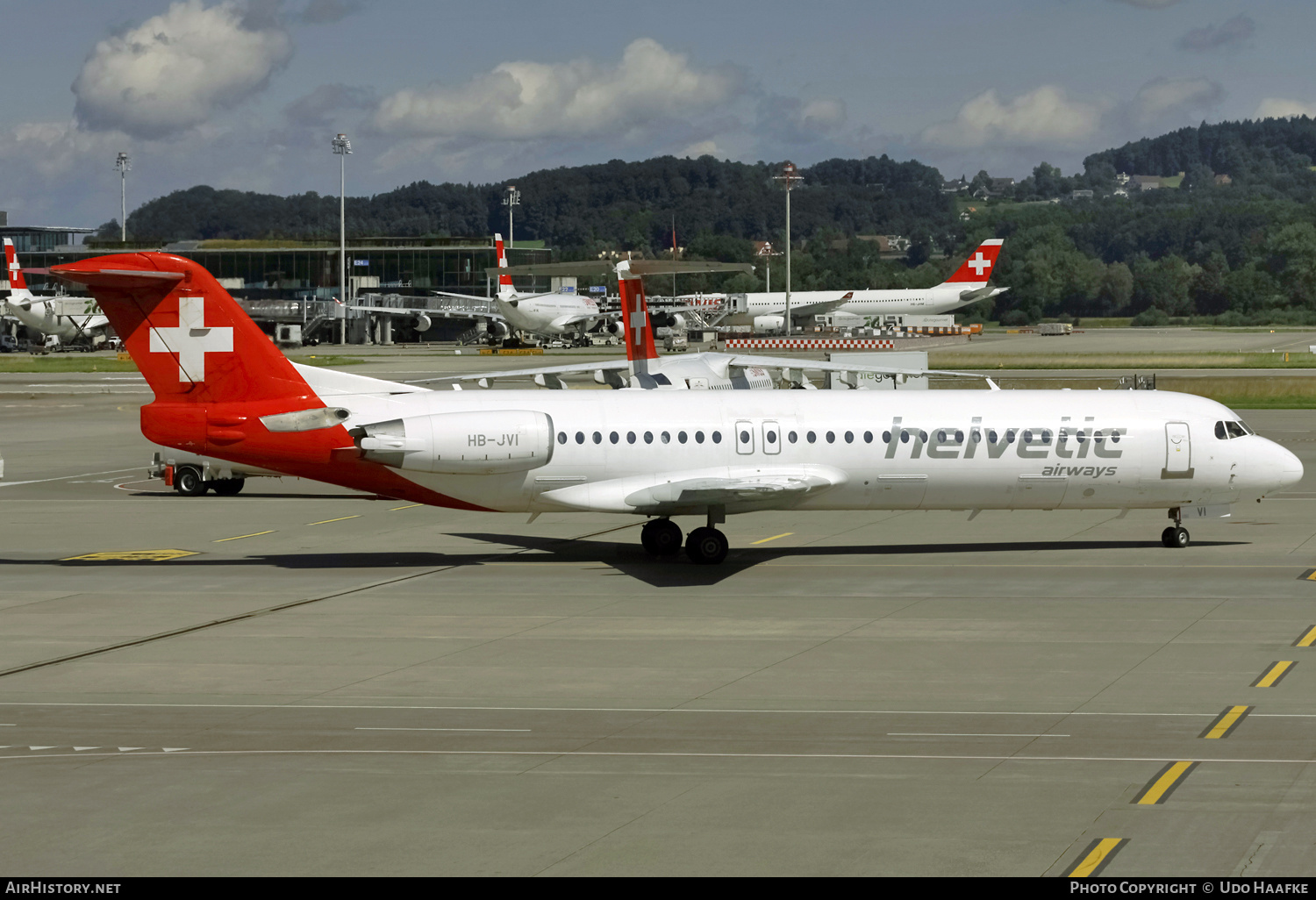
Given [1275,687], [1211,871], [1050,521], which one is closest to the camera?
[1211,871]

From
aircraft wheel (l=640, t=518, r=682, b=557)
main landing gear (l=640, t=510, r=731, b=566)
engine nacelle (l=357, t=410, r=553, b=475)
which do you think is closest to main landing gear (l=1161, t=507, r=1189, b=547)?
main landing gear (l=640, t=510, r=731, b=566)

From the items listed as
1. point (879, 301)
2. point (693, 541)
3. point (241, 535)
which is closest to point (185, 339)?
point (241, 535)

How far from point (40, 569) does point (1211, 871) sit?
2556cm

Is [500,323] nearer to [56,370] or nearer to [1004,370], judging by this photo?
[56,370]

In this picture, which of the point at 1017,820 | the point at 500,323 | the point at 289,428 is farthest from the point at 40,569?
the point at 500,323

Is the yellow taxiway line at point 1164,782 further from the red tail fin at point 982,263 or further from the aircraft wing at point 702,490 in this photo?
the red tail fin at point 982,263

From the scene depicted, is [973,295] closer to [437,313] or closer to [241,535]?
[437,313]

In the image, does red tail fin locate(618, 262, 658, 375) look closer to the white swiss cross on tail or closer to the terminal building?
the white swiss cross on tail

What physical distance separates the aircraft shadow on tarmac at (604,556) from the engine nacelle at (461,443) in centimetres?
274

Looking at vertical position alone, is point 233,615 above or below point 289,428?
below

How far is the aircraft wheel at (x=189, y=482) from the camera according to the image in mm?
43562
